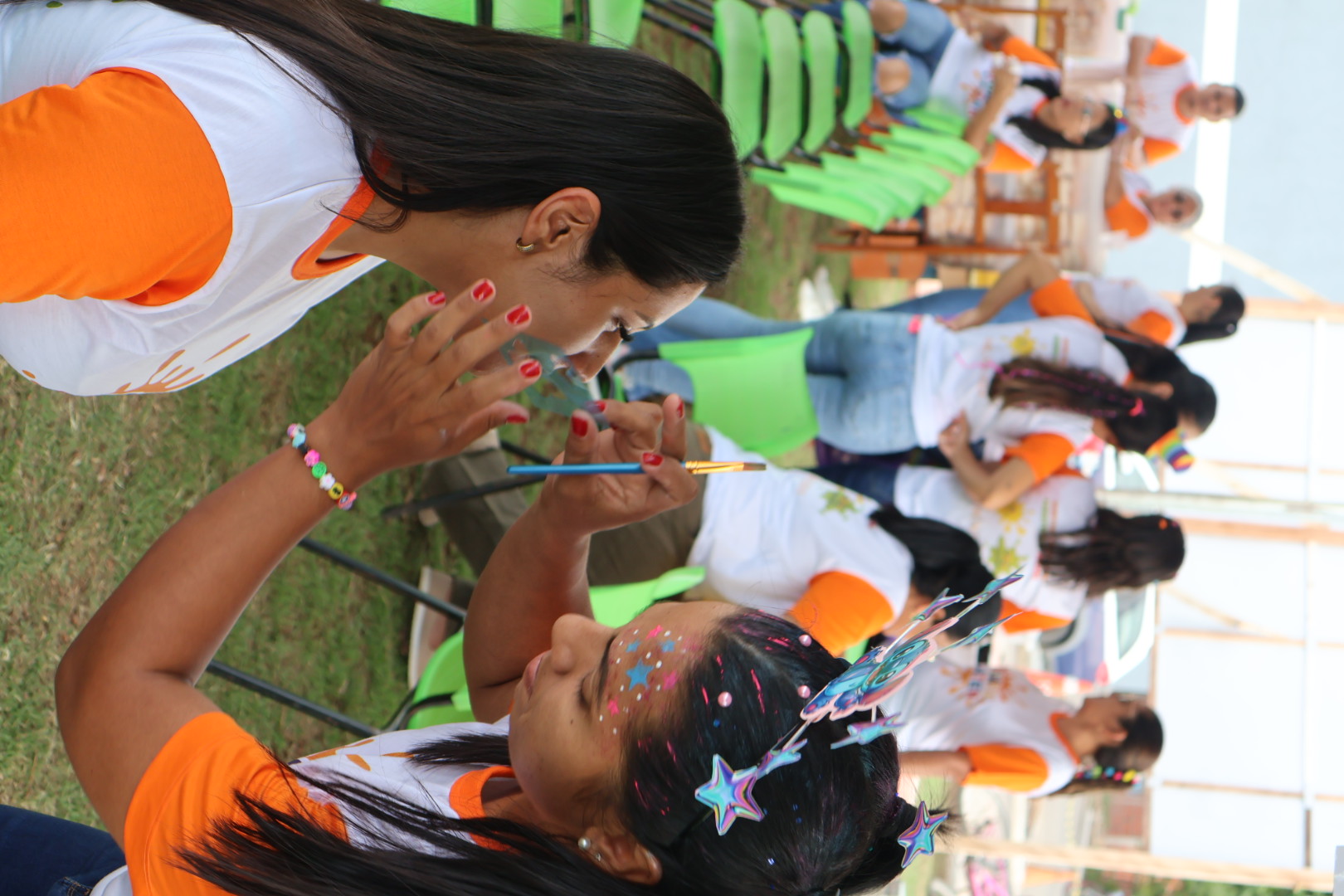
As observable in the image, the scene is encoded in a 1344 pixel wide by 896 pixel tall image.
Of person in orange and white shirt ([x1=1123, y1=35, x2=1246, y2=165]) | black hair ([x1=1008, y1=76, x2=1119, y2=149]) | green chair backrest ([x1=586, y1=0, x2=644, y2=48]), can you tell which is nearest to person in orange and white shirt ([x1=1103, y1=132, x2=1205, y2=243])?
person in orange and white shirt ([x1=1123, y1=35, x2=1246, y2=165])

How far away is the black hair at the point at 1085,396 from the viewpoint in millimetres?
2689

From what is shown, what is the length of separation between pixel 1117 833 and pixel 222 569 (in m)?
4.85

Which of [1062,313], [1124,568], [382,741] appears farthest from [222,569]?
[1062,313]

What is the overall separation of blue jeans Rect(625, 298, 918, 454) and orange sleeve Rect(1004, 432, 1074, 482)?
10.6 inches

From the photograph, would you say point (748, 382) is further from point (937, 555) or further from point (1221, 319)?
point (1221, 319)

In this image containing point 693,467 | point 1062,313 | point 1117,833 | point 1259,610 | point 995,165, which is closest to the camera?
point 693,467

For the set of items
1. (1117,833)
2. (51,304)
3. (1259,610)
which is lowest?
(1117,833)

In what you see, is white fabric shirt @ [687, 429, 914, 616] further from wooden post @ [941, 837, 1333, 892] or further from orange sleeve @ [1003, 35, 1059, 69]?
orange sleeve @ [1003, 35, 1059, 69]

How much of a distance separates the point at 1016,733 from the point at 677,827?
6.61ft

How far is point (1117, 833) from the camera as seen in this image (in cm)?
479

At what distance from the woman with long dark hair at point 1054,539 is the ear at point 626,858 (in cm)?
181

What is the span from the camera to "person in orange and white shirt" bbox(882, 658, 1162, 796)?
2555 millimetres

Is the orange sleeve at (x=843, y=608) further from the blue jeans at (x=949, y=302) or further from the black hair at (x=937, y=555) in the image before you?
the blue jeans at (x=949, y=302)

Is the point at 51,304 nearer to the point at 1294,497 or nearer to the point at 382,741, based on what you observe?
Answer: the point at 382,741
